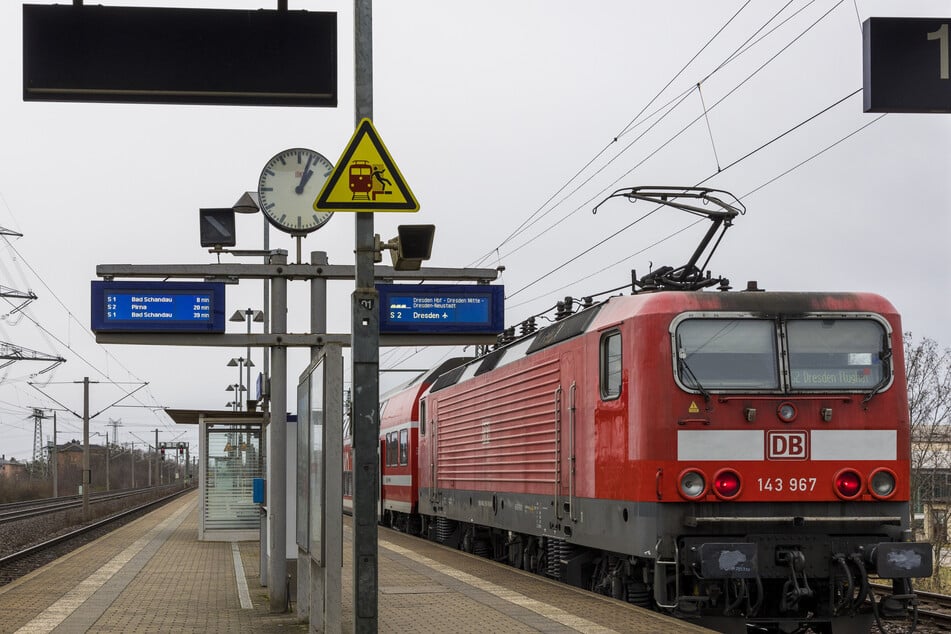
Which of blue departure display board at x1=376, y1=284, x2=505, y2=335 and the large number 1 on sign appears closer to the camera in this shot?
the large number 1 on sign

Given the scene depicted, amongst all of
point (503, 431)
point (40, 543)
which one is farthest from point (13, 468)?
point (503, 431)

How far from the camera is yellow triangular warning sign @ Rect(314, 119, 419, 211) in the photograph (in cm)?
795

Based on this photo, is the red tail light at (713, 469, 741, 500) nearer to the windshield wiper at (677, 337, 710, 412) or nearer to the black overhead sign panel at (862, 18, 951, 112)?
the windshield wiper at (677, 337, 710, 412)

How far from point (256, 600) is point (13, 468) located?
107404mm

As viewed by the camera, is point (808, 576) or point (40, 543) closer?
point (808, 576)

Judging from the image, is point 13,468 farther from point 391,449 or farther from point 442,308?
point 442,308

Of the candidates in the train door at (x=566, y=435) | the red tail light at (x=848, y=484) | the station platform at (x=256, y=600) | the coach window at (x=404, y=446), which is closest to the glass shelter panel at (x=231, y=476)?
the coach window at (x=404, y=446)

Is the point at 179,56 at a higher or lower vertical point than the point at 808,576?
higher

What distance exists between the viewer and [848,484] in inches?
422

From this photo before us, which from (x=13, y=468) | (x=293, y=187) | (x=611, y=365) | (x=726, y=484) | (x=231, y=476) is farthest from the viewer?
(x=13, y=468)

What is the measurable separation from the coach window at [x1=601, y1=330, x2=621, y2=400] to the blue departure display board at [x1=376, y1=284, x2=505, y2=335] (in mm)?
1219

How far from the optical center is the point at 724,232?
12.2 meters

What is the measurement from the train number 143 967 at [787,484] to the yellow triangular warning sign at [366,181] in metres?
4.39

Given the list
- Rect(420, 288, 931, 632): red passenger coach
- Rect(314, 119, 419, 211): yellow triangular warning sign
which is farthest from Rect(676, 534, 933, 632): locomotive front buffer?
Rect(314, 119, 419, 211): yellow triangular warning sign
